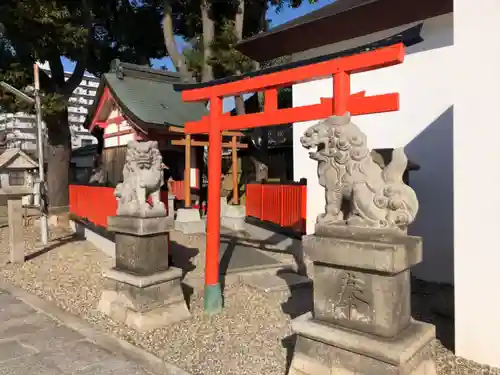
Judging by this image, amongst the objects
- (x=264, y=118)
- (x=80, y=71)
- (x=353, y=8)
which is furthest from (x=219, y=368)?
(x=80, y=71)

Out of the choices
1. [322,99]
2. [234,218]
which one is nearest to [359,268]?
[322,99]

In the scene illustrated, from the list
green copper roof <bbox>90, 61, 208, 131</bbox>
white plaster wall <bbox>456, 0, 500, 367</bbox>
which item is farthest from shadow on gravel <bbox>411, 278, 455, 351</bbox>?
green copper roof <bbox>90, 61, 208, 131</bbox>

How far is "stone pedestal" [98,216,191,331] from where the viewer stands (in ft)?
17.0

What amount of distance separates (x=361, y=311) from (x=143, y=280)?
2851mm

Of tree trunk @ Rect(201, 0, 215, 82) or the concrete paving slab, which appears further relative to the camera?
tree trunk @ Rect(201, 0, 215, 82)

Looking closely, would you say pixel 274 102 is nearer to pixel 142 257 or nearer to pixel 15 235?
pixel 142 257

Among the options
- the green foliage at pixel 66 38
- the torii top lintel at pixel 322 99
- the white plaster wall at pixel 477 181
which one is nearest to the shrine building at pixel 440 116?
the white plaster wall at pixel 477 181

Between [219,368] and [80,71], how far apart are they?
1353 centimetres

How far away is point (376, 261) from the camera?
10.2 feet

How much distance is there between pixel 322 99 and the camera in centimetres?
440

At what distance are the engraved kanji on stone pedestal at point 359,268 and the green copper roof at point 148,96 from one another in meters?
8.91

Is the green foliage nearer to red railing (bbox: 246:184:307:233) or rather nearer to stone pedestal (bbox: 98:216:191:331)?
red railing (bbox: 246:184:307:233)

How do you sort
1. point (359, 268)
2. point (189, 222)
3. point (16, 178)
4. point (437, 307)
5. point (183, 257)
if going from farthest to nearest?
1. point (16, 178)
2. point (189, 222)
3. point (183, 257)
4. point (437, 307)
5. point (359, 268)

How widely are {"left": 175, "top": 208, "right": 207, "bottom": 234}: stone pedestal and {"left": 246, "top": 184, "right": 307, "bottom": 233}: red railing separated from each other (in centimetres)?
143
